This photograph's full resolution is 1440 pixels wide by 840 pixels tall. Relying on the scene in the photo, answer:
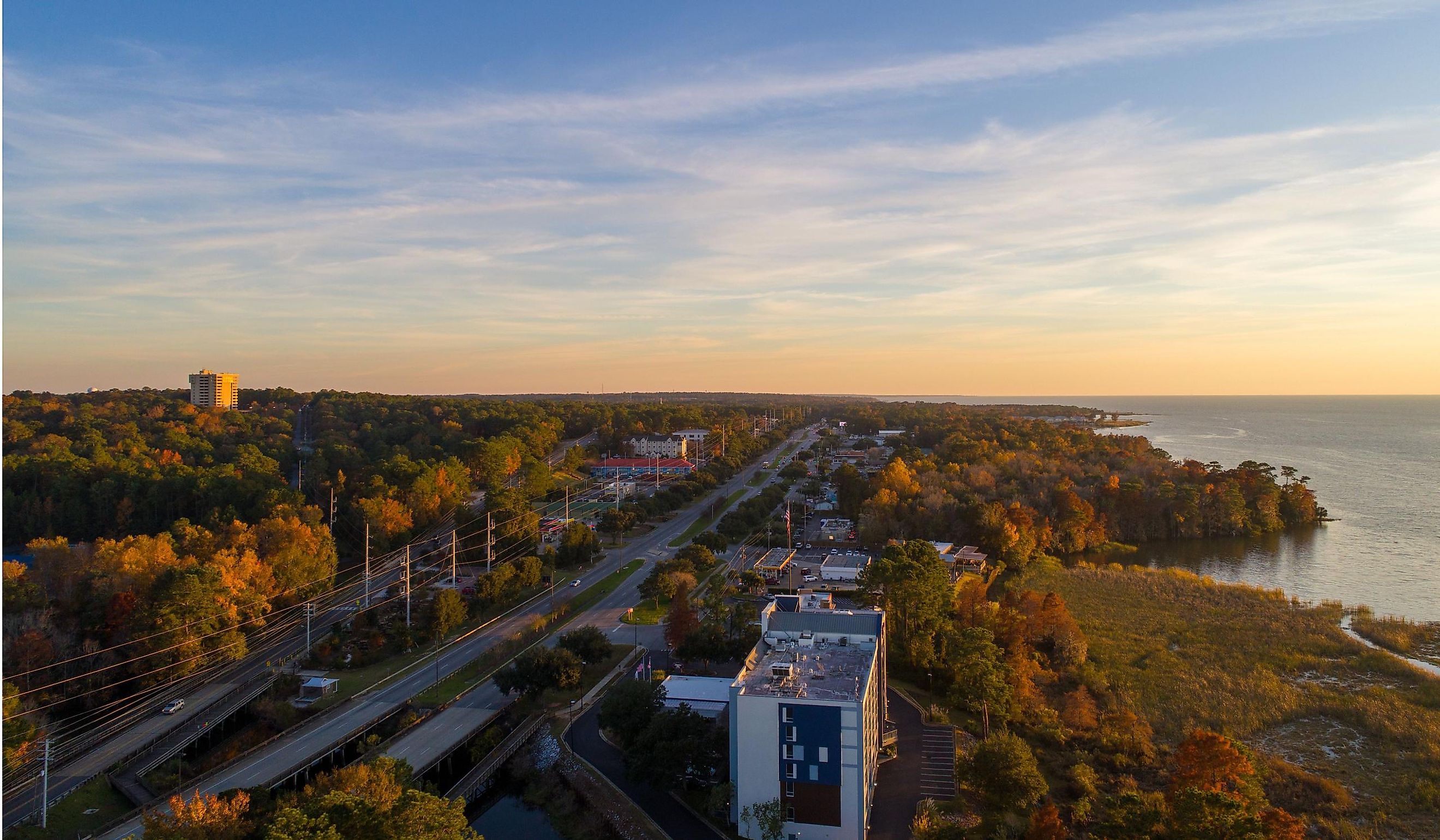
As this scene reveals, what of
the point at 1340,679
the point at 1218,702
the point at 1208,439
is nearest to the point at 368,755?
the point at 1218,702

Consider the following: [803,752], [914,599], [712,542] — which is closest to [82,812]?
[803,752]

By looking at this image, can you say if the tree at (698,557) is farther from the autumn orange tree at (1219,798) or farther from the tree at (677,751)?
the autumn orange tree at (1219,798)

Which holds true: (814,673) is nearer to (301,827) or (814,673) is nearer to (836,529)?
(301,827)

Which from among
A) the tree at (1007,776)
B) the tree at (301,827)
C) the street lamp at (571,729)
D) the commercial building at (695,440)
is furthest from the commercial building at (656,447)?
the tree at (301,827)

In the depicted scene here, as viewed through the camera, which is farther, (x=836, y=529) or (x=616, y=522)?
(x=836, y=529)

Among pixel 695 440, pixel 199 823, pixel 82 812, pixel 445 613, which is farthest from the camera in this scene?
pixel 695 440

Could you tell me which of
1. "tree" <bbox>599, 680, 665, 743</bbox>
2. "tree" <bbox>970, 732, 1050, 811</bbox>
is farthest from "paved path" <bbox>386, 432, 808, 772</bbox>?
"tree" <bbox>970, 732, 1050, 811</bbox>
